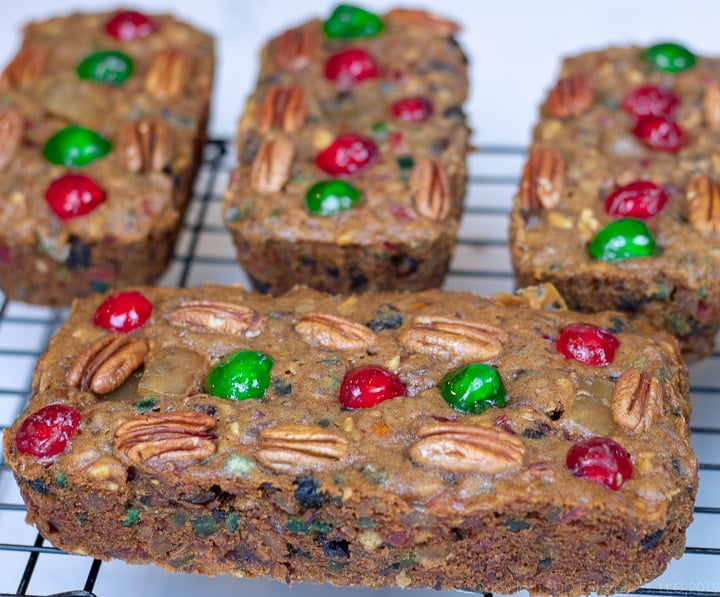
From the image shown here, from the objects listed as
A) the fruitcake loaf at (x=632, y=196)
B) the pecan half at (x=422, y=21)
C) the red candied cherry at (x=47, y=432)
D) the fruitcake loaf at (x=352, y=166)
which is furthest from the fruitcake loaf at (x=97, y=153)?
the fruitcake loaf at (x=632, y=196)

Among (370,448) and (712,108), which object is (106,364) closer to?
(370,448)

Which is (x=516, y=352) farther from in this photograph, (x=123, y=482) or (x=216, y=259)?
(x=216, y=259)

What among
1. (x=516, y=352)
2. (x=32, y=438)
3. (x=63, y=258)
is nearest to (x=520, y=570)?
(x=516, y=352)

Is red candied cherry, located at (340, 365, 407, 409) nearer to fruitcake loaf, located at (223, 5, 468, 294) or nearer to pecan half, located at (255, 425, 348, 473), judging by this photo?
pecan half, located at (255, 425, 348, 473)

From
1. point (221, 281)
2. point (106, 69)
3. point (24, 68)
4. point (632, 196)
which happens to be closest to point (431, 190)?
point (632, 196)

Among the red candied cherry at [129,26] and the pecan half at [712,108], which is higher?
the pecan half at [712,108]

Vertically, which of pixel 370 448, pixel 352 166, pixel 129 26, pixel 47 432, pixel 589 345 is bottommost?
pixel 47 432

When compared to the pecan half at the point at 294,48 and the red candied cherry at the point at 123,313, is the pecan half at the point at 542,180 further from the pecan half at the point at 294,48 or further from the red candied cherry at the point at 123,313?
the red candied cherry at the point at 123,313
